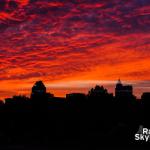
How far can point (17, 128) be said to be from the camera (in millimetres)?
113625

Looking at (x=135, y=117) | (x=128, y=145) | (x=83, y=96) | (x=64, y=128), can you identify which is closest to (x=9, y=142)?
(x=64, y=128)

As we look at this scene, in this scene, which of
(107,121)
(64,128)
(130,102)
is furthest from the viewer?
(130,102)

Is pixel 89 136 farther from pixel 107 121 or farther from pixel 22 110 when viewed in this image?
pixel 22 110

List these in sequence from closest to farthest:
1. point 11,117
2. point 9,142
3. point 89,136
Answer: point 9,142, point 89,136, point 11,117

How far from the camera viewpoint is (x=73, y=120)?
11269cm

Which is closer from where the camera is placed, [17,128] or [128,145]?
[128,145]

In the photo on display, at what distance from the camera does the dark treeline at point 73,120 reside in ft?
303

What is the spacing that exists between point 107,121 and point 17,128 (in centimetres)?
2607

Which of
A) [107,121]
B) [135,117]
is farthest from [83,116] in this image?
[135,117]

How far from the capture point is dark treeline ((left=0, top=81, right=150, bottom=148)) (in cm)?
9238

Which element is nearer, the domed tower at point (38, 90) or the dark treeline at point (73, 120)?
the dark treeline at point (73, 120)

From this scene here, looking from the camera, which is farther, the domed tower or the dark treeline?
the domed tower

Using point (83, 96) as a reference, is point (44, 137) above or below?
below

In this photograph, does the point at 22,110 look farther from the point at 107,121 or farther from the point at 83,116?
the point at 107,121
